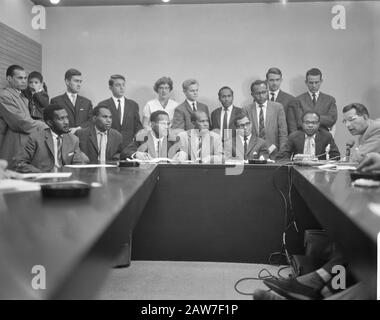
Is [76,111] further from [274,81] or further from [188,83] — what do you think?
[274,81]

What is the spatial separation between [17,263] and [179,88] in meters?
5.81

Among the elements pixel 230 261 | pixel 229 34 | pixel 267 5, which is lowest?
pixel 230 261

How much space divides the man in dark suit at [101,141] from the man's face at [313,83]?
9.05 feet

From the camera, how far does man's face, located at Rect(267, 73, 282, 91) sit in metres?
5.84

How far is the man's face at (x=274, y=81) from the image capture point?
5.84m

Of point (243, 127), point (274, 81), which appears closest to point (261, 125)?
point (274, 81)

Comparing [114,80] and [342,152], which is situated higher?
[114,80]

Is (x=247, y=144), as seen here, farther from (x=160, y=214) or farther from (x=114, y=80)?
(x=114, y=80)

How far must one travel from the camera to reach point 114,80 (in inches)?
235

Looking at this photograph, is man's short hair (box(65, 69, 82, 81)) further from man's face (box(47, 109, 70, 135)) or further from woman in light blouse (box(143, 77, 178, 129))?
man's face (box(47, 109, 70, 135))

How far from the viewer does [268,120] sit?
536 cm

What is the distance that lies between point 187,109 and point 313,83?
1730 millimetres
